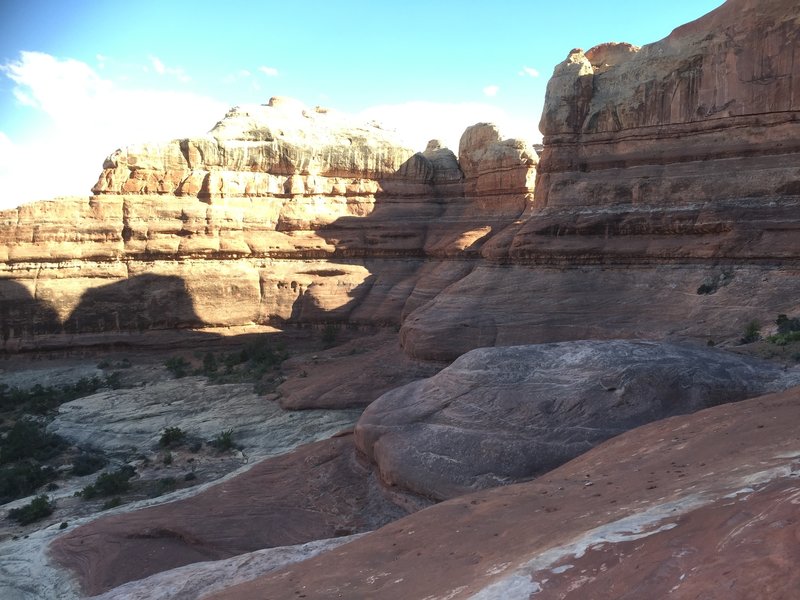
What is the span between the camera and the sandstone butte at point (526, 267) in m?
4.93

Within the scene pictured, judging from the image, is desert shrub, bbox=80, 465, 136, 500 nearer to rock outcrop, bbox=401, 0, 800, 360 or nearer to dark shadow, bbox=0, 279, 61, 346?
rock outcrop, bbox=401, 0, 800, 360

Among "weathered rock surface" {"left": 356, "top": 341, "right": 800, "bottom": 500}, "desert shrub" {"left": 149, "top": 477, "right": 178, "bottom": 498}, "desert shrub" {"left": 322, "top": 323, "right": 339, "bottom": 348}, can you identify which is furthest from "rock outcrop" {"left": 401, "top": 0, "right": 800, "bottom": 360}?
"desert shrub" {"left": 149, "top": 477, "right": 178, "bottom": 498}

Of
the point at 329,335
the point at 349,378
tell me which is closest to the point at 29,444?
the point at 349,378

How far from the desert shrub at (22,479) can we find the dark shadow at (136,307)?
14069 mm

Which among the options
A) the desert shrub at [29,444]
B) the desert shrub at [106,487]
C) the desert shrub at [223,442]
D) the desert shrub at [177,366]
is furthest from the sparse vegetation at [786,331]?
the desert shrub at [177,366]

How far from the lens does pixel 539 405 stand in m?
10.9

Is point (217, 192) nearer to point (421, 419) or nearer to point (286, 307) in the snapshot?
point (286, 307)

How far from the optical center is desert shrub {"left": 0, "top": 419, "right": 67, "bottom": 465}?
1791 cm

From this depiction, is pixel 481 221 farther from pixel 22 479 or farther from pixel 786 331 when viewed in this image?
pixel 22 479

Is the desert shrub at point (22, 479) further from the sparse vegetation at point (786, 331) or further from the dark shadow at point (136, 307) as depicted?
the sparse vegetation at point (786, 331)

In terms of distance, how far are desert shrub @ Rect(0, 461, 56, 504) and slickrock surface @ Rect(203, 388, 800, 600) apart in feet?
37.7

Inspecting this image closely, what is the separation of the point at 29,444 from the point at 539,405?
16037 millimetres

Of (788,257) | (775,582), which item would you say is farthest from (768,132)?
(775,582)

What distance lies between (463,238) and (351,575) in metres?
26.8
